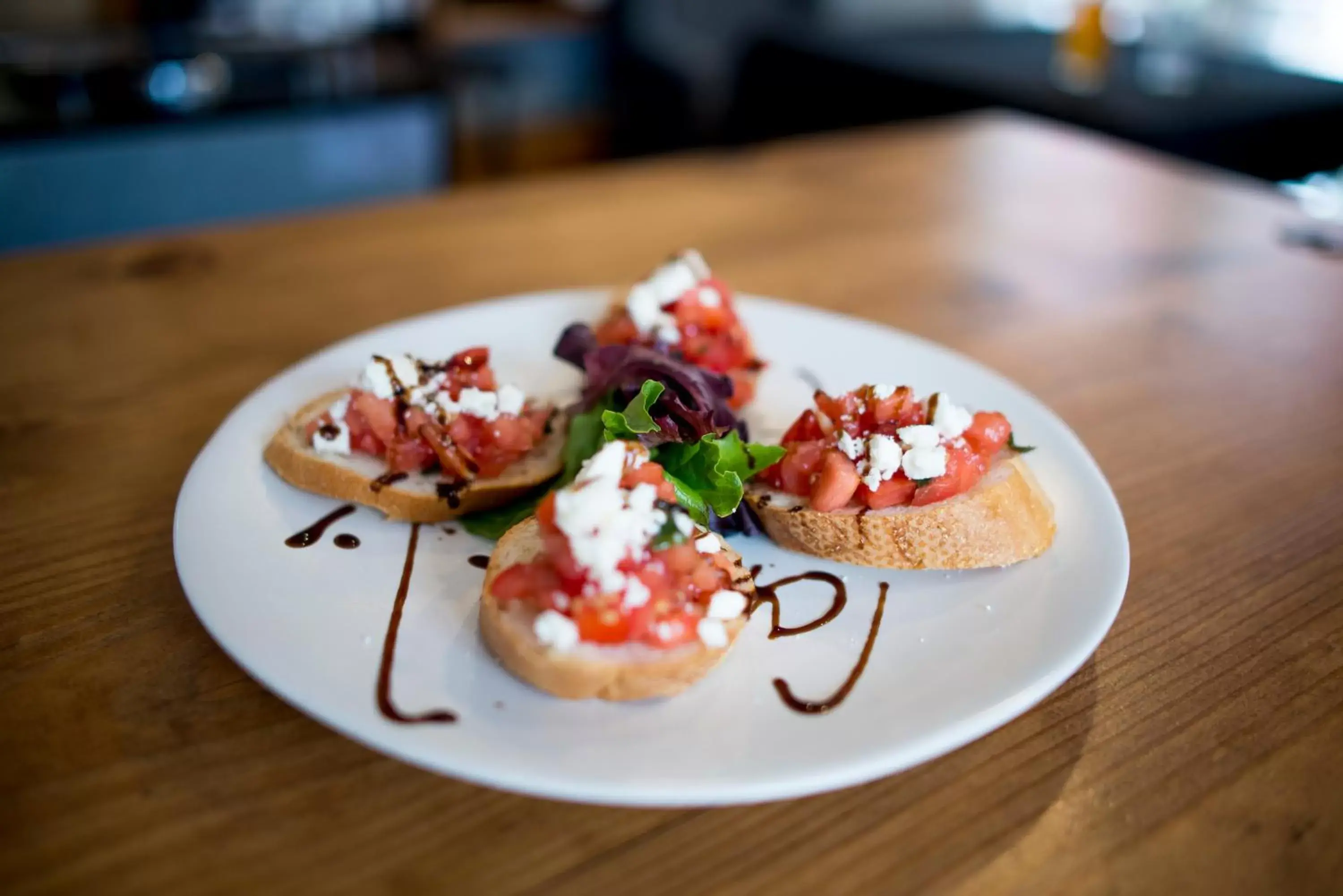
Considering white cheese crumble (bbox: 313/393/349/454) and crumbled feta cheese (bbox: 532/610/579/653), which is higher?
crumbled feta cheese (bbox: 532/610/579/653)

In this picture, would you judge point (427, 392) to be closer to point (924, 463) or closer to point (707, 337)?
point (707, 337)

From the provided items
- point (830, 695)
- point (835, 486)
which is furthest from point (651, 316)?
point (830, 695)

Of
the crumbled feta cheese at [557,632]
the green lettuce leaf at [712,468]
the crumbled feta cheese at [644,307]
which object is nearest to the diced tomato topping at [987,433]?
the green lettuce leaf at [712,468]

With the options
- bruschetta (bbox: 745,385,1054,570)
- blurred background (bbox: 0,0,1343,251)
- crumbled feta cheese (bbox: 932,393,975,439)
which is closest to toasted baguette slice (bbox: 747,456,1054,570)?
bruschetta (bbox: 745,385,1054,570)

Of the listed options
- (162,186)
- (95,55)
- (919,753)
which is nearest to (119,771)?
(919,753)

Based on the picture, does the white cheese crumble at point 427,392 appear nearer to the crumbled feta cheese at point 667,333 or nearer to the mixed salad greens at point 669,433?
the mixed salad greens at point 669,433

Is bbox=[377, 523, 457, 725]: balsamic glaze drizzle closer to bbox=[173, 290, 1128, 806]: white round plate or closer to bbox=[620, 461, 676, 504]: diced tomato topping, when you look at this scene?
bbox=[173, 290, 1128, 806]: white round plate

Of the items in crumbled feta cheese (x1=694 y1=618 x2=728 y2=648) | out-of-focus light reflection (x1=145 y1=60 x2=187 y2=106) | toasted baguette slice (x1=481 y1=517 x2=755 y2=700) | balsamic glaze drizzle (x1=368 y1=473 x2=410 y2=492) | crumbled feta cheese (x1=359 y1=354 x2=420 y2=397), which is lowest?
out-of-focus light reflection (x1=145 y1=60 x2=187 y2=106)
